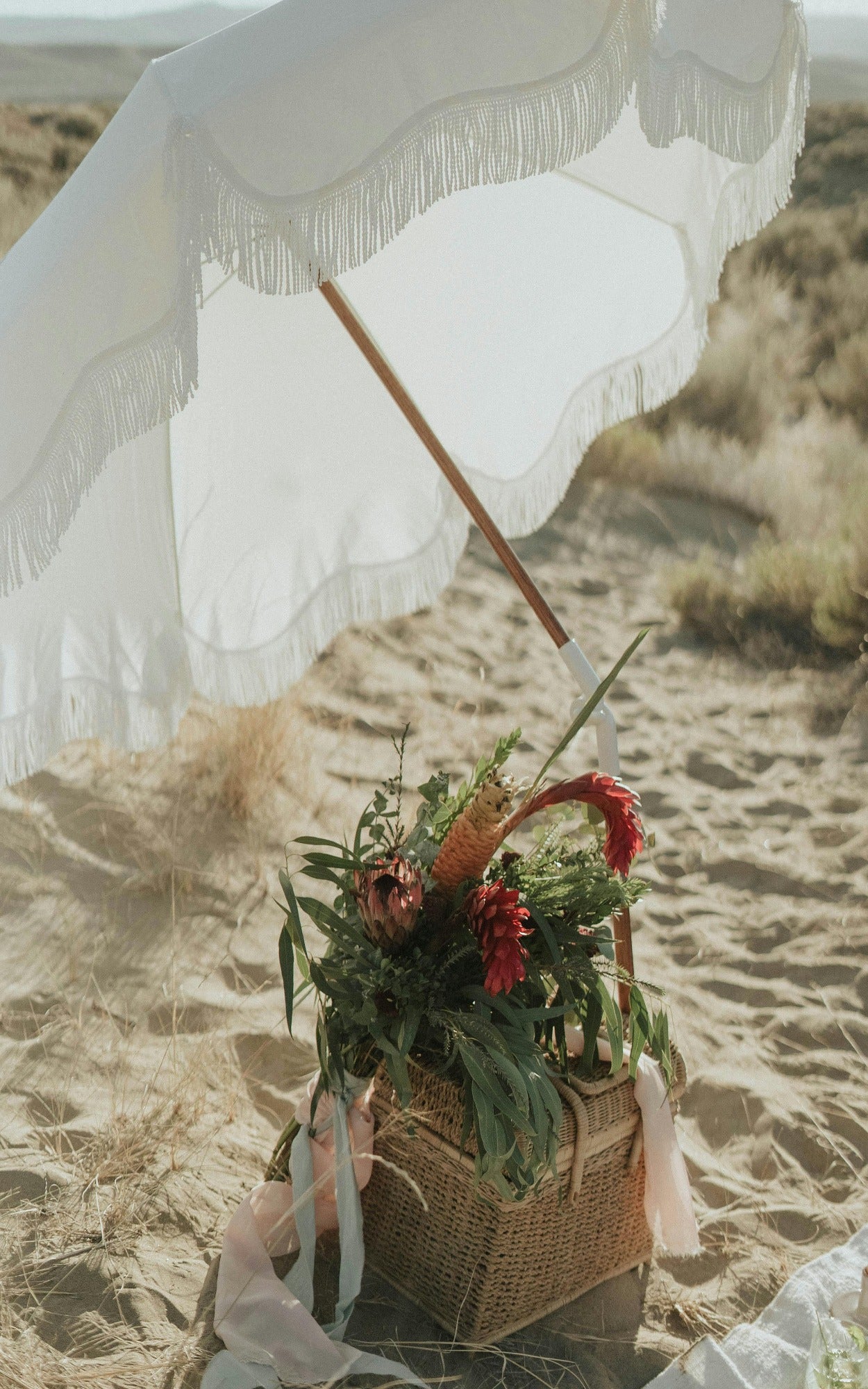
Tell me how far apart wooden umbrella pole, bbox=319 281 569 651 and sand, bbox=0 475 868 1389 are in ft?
3.78

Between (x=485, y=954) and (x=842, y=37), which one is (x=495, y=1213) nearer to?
(x=485, y=954)

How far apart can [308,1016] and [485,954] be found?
1.30 meters

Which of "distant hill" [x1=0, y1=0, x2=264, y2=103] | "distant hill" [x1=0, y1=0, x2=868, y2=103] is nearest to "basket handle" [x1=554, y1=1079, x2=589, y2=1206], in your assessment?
"distant hill" [x1=0, y1=0, x2=868, y2=103]

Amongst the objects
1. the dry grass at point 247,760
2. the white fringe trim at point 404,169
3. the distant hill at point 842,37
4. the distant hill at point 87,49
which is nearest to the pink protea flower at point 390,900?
the white fringe trim at point 404,169

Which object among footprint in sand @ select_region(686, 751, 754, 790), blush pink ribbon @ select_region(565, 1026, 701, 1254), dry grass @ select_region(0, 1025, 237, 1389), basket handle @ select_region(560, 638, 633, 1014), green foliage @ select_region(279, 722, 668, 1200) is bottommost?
dry grass @ select_region(0, 1025, 237, 1389)

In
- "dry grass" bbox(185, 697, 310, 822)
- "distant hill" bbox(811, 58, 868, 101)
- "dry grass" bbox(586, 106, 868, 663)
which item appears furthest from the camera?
"distant hill" bbox(811, 58, 868, 101)

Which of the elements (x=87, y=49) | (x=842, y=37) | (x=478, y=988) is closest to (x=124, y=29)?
(x=87, y=49)

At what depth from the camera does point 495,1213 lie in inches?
67.6

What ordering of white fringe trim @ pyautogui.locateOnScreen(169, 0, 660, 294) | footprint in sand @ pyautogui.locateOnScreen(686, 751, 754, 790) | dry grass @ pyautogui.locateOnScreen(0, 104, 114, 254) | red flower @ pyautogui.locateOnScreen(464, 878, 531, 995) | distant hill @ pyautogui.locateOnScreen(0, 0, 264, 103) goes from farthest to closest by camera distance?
distant hill @ pyautogui.locateOnScreen(0, 0, 264, 103)
dry grass @ pyautogui.locateOnScreen(0, 104, 114, 254)
footprint in sand @ pyautogui.locateOnScreen(686, 751, 754, 790)
red flower @ pyautogui.locateOnScreen(464, 878, 531, 995)
white fringe trim @ pyautogui.locateOnScreen(169, 0, 660, 294)

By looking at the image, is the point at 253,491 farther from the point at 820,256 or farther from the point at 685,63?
the point at 820,256

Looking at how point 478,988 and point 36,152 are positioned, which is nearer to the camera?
point 478,988

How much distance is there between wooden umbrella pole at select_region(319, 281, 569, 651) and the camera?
6.03ft

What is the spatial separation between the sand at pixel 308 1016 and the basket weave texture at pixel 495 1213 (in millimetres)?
63

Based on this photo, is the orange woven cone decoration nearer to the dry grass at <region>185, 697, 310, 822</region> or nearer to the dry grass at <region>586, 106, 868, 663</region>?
the dry grass at <region>185, 697, 310, 822</region>
